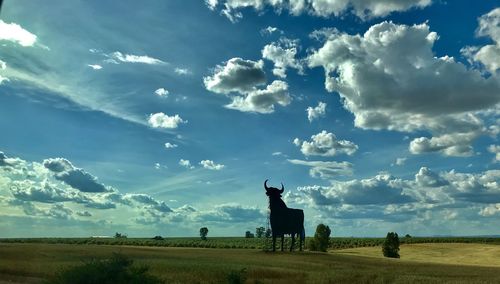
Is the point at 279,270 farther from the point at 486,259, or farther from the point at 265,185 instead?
the point at 486,259

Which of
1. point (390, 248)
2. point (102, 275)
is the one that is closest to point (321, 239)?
point (390, 248)

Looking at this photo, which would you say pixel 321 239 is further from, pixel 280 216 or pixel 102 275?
pixel 102 275

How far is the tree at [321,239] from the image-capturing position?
280ft

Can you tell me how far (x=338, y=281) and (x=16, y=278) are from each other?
63.5 feet

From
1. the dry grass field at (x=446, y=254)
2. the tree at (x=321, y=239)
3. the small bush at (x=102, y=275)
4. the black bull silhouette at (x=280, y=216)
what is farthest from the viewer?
the tree at (x=321, y=239)

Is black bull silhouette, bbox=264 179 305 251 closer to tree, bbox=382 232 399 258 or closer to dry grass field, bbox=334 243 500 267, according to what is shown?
dry grass field, bbox=334 243 500 267

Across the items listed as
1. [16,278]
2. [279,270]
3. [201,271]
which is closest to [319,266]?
[279,270]

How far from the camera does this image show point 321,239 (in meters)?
85.8

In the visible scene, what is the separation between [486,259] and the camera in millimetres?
82312

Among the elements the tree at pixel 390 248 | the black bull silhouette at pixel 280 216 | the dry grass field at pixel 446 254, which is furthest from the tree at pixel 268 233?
the tree at pixel 390 248

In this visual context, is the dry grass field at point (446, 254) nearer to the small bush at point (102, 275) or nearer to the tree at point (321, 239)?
the tree at point (321, 239)

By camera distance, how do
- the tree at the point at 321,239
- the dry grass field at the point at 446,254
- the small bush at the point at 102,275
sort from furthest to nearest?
1. the tree at the point at 321,239
2. the dry grass field at the point at 446,254
3. the small bush at the point at 102,275

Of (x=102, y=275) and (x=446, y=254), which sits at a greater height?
(x=102, y=275)

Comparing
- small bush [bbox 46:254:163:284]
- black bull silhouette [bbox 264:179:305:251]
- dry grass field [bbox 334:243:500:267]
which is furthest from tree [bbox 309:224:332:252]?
small bush [bbox 46:254:163:284]
